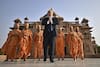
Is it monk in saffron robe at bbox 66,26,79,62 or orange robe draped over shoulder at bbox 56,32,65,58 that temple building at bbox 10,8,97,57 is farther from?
monk in saffron robe at bbox 66,26,79,62

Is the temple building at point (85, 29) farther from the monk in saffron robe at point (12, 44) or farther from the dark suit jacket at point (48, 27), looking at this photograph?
the dark suit jacket at point (48, 27)

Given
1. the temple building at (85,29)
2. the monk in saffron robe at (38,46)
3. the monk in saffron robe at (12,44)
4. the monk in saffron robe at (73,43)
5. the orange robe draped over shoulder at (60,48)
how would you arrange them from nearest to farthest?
the monk in saffron robe at (12,44) < the monk in saffron robe at (73,43) < the monk in saffron robe at (38,46) < the orange robe draped over shoulder at (60,48) < the temple building at (85,29)

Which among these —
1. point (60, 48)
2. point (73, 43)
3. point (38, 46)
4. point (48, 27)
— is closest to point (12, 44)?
point (48, 27)

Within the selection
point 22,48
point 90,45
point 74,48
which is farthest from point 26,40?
point 90,45

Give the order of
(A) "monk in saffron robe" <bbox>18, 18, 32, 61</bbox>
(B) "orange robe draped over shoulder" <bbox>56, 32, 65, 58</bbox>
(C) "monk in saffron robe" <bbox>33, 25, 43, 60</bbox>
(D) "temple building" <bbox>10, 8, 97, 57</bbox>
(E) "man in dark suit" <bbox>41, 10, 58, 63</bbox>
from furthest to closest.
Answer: (D) "temple building" <bbox>10, 8, 97, 57</bbox>, (B) "orange robe draped over shoulder" <bbox>56, 32, 65, 58</bbox>, (C) "monk in saffron robe" <bbox>33, 25, 43, 60</bbox>, (A) "monk in saffron robe" <bbox>18, 18, 32, 61</bbox>, (E) "man in dark suit" <bbox>41, 10, 58, 63</bbox>

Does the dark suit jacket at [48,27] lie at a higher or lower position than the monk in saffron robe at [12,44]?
higher

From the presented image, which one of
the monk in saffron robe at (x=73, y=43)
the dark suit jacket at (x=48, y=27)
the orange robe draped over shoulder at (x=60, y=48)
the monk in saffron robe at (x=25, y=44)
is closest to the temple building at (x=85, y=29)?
the orange robe draped over shoulder at (x=60, y=48)

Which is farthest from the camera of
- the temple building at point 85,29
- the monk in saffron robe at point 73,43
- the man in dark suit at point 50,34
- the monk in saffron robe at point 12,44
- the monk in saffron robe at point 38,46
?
the temple building at point 85,29

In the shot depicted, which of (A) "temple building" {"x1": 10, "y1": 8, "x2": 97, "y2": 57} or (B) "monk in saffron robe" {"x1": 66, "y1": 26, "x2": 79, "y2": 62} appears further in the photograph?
(A) "temple building" {"x1": 10, "y1": 8, "x2": 97, "y2": 57}

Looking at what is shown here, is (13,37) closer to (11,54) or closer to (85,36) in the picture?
(11,54)

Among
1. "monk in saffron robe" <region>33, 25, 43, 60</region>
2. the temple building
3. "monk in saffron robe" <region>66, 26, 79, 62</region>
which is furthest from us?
the temple building

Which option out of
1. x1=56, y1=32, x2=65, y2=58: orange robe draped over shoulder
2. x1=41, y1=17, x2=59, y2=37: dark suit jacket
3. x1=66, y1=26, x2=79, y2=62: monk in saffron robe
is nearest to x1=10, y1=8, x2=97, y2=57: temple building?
x1=56, y1=32, x2=65, y2=58: orange robe draped over shoulder

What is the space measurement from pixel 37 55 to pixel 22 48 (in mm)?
3271

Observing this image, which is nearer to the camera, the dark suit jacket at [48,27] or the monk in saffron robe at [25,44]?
the dark suit jacket at [48,27]
